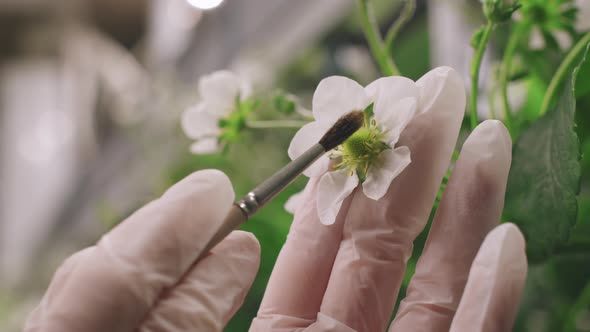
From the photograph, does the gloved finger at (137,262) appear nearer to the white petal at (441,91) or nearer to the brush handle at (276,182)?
the brush handle at (276,182)

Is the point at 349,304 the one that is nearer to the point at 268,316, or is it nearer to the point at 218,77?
the point at 268,316

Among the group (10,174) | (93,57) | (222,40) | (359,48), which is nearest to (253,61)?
(359,48)

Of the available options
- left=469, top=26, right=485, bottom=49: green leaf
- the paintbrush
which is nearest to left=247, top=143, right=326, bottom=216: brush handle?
the paintbrush

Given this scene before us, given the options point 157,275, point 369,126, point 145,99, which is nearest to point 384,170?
point 369,126

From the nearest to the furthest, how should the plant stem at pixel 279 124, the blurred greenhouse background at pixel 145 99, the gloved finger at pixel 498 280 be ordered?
the gloved finger at pixel 498 280 < the plant stem at pixel 279 124 < the blurred greenhouse background at pixel 145 99

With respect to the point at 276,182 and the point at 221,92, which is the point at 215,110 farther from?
the point at 276,182

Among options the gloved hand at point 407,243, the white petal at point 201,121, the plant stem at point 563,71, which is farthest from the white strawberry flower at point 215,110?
the plant stem at point 563,71
